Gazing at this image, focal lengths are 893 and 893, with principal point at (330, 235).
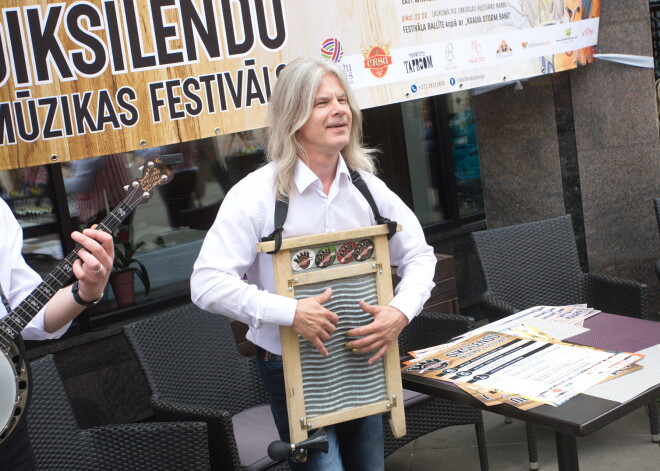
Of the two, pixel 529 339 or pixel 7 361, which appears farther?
pixel 529 339

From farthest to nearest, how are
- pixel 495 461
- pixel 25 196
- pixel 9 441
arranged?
pixel 25 196, pixel 495 461, pixel 9 441

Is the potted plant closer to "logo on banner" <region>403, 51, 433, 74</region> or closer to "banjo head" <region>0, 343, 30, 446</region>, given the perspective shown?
"logo on banner" <region>403, 51, 433, 74</region>

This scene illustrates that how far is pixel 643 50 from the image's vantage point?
18.3 ft

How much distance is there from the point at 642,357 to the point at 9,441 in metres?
1.99

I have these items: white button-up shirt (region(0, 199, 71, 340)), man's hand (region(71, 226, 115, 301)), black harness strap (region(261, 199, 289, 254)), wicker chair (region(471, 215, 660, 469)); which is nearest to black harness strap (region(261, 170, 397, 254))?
black harness strap (region(261, 199, 289, 254))

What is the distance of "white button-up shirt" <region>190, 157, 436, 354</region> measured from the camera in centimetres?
275

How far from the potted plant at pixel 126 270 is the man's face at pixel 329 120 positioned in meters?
2.96

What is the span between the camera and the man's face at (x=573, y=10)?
530 cm

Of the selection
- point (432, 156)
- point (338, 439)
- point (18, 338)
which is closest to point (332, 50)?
point (338, 439)

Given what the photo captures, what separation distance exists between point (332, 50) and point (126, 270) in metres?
2.18

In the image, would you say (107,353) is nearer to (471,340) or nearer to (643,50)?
(471,340)

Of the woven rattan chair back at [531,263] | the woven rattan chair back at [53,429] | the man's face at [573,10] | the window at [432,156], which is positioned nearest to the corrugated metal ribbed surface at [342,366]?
the woven rattan chair back at [53,429]

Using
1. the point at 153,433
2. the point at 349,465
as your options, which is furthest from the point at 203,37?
the point at 349,465

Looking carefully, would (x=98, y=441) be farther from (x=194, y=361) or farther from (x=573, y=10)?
(x=573, y=10)
